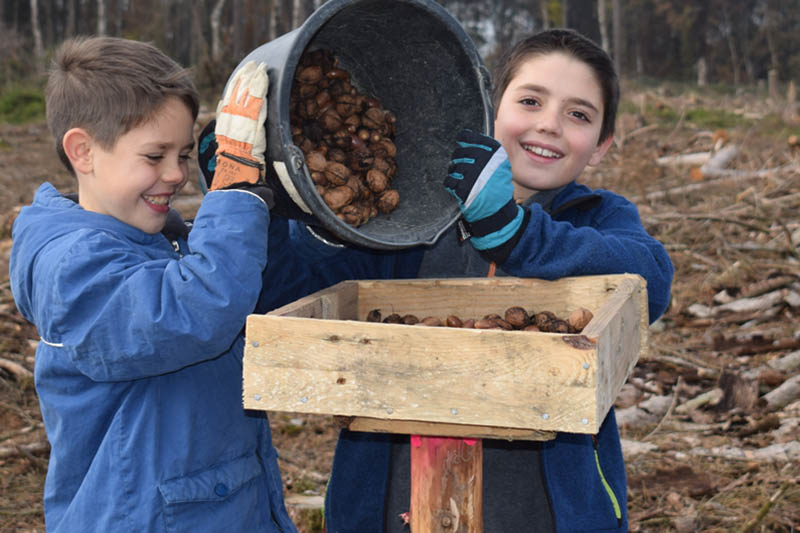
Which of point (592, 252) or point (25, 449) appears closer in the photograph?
point (592, 252)

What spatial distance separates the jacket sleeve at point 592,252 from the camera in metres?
2.06

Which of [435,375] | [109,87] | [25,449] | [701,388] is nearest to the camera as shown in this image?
[435,375]

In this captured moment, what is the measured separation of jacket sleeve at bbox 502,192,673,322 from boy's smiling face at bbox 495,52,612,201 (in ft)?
0.79

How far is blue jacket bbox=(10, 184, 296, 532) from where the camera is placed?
1701 millimetres

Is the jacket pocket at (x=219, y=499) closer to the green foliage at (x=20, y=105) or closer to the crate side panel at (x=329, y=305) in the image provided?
the crate side panel at (x=329, y=305)

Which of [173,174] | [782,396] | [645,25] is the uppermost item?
[645,25]

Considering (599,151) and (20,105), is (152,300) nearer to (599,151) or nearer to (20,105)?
(599,151)

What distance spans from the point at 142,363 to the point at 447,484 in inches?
29.9

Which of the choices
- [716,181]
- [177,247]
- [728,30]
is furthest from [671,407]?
[728,30]

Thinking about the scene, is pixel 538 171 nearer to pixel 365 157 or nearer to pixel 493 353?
pixel 365 157

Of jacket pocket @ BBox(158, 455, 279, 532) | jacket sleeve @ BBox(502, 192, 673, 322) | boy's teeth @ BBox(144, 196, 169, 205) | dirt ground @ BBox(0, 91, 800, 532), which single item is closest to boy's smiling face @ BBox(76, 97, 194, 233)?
boy's teeth @ BBox(144, 196, 169, 205)

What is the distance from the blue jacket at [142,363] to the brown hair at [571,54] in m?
1.11

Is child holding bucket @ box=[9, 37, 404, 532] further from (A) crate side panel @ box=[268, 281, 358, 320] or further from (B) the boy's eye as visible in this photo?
(B) the boy's eye

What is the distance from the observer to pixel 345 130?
220 cm
